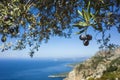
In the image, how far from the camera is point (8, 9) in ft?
19.1

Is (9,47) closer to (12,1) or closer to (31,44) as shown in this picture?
(31,44)

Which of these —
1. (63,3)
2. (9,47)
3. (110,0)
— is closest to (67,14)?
(63,3)

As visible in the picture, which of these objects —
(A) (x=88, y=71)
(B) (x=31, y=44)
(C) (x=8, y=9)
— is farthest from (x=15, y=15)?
(A) (x=88, y=71)

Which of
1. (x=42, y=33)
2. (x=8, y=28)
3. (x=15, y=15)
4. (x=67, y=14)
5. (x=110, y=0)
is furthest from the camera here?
(x=42, y=33)

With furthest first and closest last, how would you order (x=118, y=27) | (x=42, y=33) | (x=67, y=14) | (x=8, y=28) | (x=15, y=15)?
1. (x=42, y=33)
2. (x=67, y=14)
3. (x=118, y=27)
4. (x=8, y=28)
5. (x=15, y=15)

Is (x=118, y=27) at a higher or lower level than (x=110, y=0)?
lower

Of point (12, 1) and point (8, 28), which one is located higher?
point (12, 1)

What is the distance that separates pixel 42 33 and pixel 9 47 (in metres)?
1.20

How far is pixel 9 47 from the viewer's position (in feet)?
27.6

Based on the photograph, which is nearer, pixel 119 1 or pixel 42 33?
pixel 119 1

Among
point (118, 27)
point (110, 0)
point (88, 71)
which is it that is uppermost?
point (88, 71)

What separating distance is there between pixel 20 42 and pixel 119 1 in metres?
4.03

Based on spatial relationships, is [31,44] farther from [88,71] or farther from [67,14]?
[88,71]

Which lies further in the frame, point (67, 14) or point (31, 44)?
point (31, 44)
